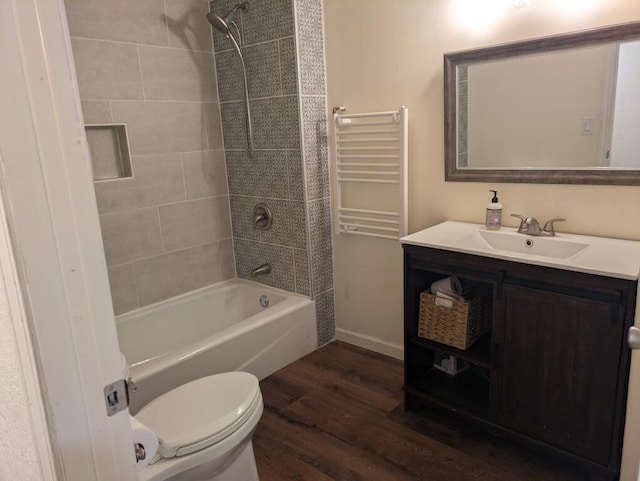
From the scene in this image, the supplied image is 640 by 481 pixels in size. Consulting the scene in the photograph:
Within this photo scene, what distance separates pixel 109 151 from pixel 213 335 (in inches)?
46.6

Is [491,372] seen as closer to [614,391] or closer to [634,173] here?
[614,391]

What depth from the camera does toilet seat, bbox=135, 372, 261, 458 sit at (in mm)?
1546

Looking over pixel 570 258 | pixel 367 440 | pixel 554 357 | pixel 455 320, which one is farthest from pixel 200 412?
pixel 570 258

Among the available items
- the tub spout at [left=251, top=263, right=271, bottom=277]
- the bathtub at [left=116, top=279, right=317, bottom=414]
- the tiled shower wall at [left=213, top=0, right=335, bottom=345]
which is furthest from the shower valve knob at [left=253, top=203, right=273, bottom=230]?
the bathtub at [left=116, top=279, right=317, bottom=414]

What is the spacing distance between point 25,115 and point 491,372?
1882 mm

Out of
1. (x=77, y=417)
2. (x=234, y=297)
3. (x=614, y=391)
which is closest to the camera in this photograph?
(x=77, y=417)

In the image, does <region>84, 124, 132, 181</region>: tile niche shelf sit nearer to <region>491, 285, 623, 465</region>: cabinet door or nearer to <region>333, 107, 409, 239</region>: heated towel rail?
<region>333, 107, 409, 239</region>: heated towel rail

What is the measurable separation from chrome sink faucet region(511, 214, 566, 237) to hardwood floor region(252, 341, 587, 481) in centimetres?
93

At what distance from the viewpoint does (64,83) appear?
0.70m

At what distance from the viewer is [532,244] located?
209 cm

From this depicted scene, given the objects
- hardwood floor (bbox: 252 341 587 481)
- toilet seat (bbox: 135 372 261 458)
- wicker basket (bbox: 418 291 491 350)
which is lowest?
hardwood floor (bbox: 252 341 587 481)

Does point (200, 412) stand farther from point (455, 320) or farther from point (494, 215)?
point (494, 215)

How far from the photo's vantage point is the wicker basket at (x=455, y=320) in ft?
6.98

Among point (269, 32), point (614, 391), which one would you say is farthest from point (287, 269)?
point (614, 391)
